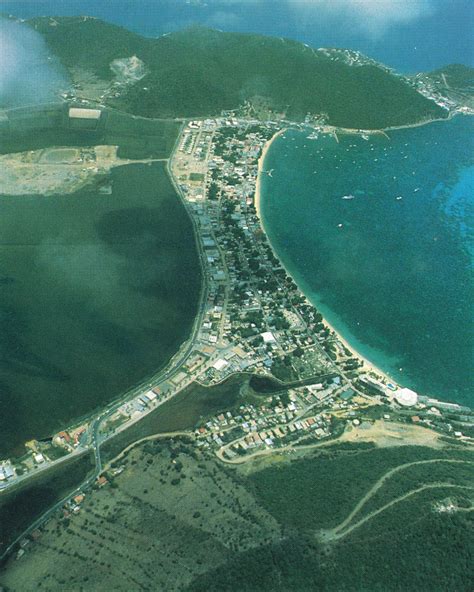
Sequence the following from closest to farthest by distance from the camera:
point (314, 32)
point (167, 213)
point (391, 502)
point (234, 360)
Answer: point (391, 502), point (234, 360), point (167, 213), point (314, 32)

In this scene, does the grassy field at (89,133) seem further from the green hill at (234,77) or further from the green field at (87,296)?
the green field at (87,296)

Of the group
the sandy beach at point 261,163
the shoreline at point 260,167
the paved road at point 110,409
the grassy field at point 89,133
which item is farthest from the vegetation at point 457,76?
the paved road at point 110,409

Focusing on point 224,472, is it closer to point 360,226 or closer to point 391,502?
point 391,502

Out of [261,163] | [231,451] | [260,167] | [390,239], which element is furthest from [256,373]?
[261,163]

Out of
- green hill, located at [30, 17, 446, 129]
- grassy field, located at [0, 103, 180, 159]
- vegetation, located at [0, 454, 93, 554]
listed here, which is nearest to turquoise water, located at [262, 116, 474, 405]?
green hill, located at [30, 17, 446, 129]

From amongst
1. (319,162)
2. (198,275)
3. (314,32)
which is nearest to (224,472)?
(198,275)
